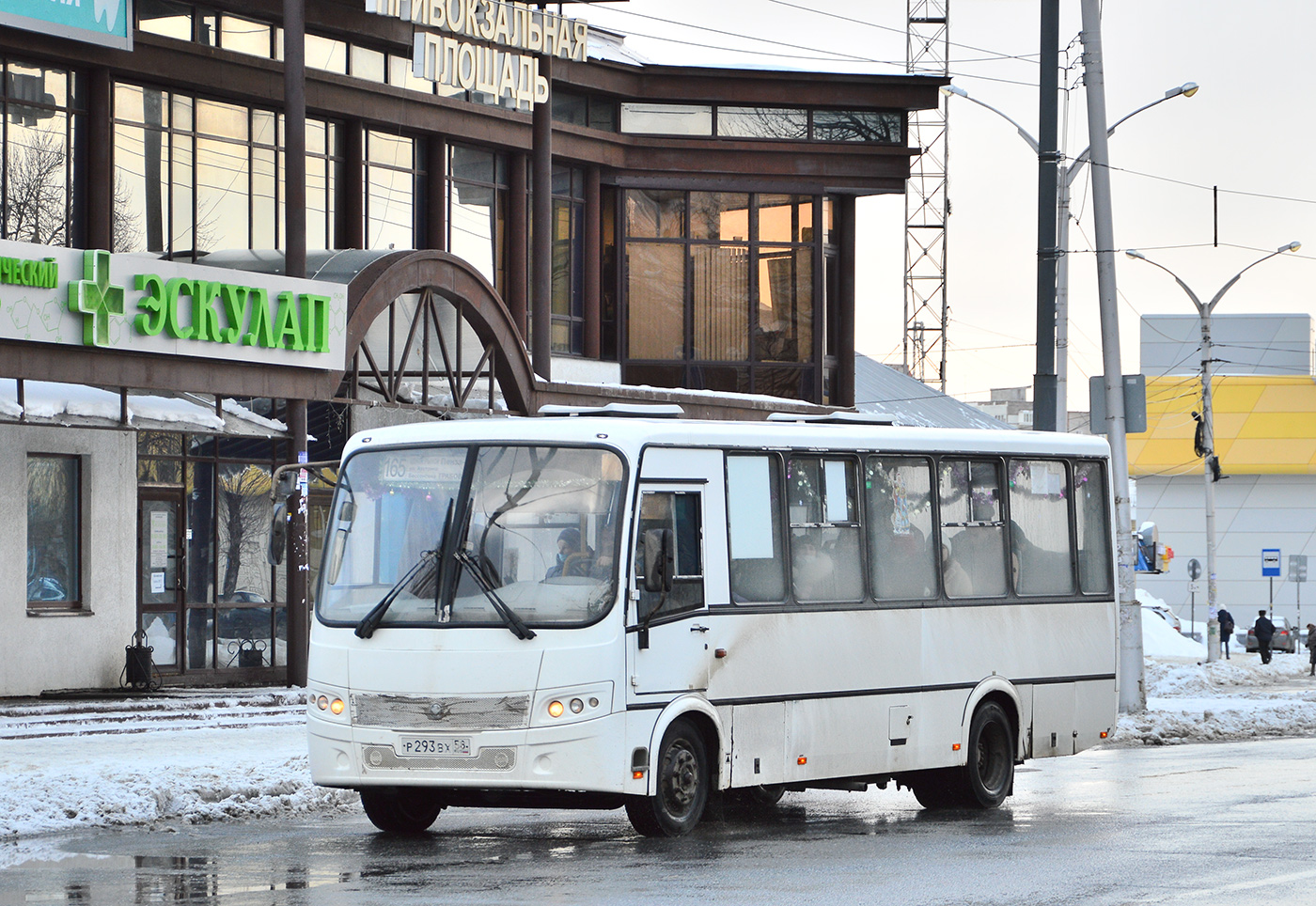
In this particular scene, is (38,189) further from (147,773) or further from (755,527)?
(755,527)

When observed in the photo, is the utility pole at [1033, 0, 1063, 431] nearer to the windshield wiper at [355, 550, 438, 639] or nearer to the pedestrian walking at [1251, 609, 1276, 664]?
the windshield wiper at [355, 550, 438, 639]

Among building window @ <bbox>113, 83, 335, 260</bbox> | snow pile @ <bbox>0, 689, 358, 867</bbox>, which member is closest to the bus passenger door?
snow pile @ <bbox>0, 689, 358, 867</bbox>

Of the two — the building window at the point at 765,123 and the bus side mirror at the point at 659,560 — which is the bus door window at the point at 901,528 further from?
the building window at the point at 765,123

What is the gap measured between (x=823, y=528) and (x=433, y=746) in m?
3.42

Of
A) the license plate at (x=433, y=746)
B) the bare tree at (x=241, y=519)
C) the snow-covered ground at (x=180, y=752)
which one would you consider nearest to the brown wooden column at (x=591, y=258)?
the bare tree at (x=241, y=519)

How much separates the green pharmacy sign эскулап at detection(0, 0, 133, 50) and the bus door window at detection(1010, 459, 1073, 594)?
1348 cm

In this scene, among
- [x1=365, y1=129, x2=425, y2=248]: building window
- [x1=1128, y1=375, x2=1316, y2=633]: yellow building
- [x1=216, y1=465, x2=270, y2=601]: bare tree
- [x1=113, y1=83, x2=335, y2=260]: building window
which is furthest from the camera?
[x1=1128, y1=375, x2=1316, y2=633]: yellow building

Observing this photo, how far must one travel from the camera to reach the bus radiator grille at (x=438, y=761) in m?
11.9

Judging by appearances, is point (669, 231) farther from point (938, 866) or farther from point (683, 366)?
point (938, 866)

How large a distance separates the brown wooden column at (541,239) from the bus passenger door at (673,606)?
60.8 feet

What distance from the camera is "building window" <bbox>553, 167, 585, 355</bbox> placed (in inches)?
1404

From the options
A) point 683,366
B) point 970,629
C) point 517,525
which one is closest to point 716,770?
point 517,525

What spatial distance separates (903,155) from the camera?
3803 centimetres

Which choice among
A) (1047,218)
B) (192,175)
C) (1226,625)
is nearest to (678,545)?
(1047,218)
